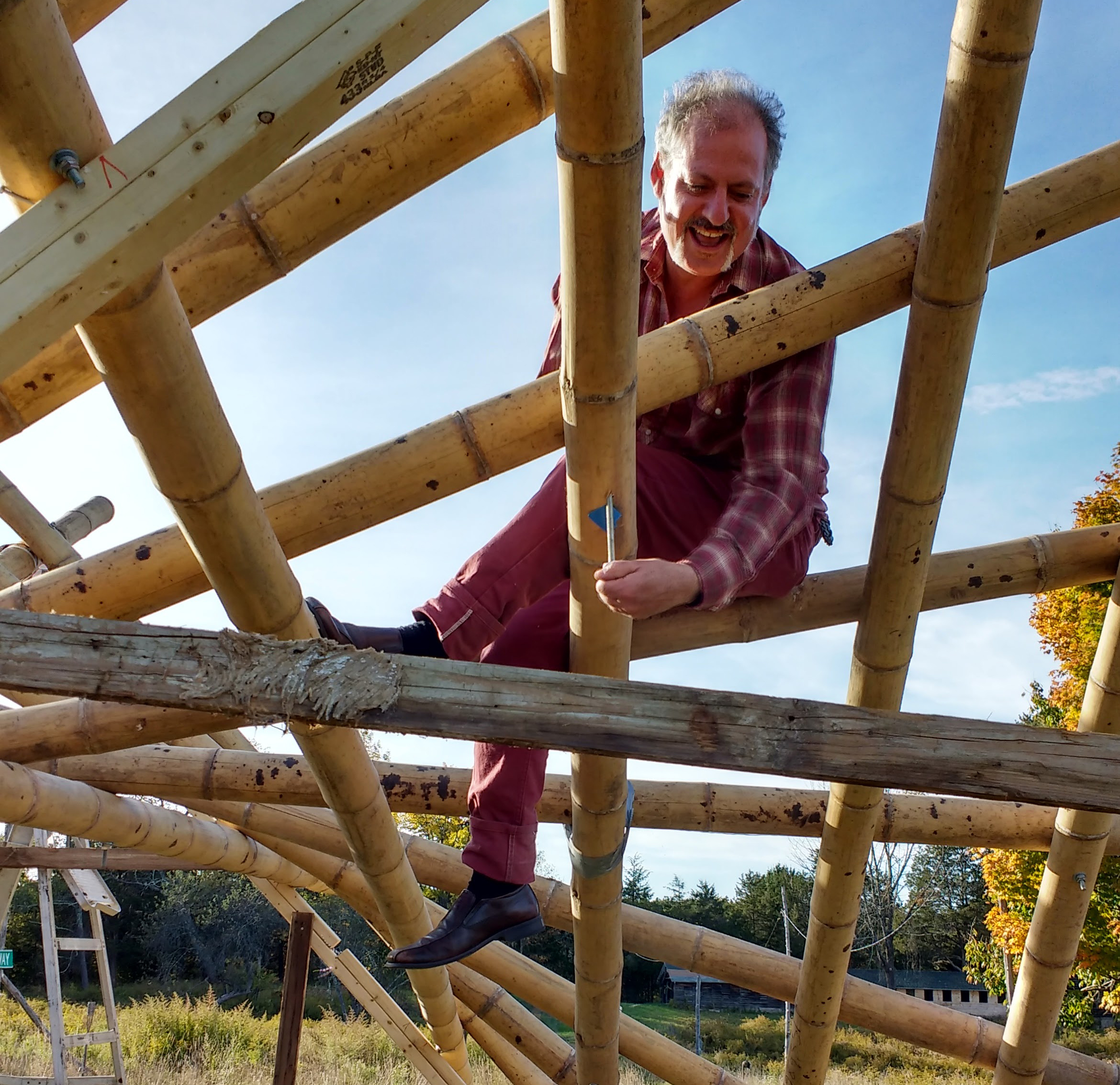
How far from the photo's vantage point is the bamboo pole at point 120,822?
4230mm

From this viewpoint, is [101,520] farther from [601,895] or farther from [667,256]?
[667,256]

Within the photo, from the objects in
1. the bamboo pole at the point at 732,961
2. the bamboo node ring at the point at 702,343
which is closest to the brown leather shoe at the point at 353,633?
the bamboo node ring at the point at 702,343

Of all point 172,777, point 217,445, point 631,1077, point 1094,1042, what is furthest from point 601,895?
point 1094,1042

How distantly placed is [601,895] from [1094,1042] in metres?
21.8

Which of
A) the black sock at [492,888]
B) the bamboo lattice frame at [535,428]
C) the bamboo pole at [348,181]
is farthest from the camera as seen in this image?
the black sock at [492,888]

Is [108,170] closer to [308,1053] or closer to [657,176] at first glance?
[657,176]

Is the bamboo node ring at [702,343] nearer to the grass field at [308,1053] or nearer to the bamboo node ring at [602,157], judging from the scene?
the bamboo node ring at [602,157]

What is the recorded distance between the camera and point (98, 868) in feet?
23.4

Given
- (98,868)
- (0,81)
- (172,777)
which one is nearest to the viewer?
(0,81)

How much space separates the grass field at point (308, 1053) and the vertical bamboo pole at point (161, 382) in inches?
483

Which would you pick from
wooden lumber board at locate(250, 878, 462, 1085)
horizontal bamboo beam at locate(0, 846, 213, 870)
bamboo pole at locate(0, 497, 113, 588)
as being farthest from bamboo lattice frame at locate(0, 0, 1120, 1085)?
wooden lumber board at locate(250, 878, 462, 1085)

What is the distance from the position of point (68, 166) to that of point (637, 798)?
11.9ft

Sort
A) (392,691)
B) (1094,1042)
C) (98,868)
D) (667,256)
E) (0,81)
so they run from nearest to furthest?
(0,81) → (392,691) → (667,256) → (98,868) → (1094,1042)

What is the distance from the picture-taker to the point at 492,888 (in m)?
3.33
